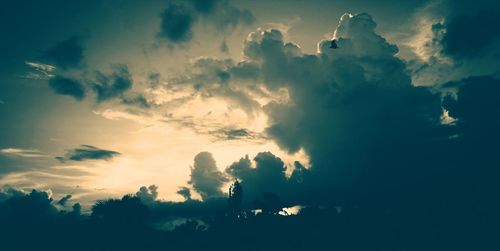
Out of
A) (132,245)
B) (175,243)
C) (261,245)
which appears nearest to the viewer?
(132,245)

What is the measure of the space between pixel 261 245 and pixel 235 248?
50.7 ft

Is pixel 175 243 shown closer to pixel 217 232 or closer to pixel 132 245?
pixel 217 232

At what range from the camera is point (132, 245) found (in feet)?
463

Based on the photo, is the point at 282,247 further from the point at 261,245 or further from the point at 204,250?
the point at 204,250

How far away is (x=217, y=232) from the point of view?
19388 cm

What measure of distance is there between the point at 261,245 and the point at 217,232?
27184 mm

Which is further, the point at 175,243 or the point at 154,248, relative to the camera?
the point at 175,243

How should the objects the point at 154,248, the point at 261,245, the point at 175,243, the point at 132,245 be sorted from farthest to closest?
the point at 261,245
the point at 175,243
the point at 154,248
the point at 132,245

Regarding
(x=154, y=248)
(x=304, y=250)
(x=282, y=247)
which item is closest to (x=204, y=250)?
(x=154, y=248)

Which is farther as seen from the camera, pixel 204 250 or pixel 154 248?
pixel 204 250

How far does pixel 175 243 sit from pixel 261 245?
164ft

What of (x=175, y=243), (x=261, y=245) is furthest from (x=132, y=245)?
(x=261, y=245)

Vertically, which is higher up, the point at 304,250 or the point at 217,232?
the point at 217,232

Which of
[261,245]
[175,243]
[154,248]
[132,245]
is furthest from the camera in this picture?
[261,245]
